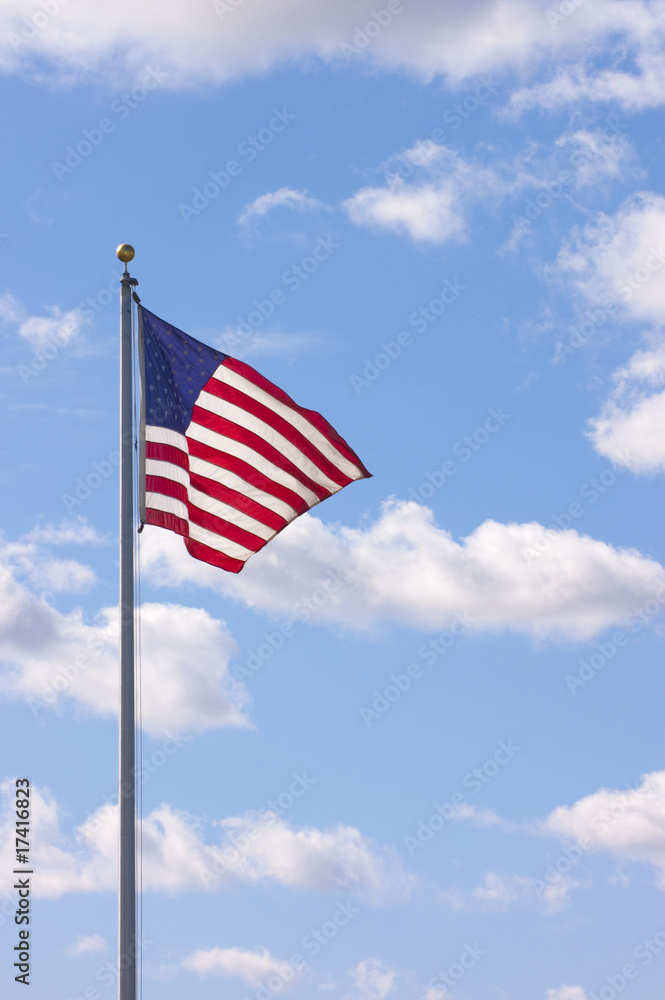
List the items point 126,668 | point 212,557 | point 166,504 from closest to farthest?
1. point 126,668
2. point 166,504
3. point 212,557

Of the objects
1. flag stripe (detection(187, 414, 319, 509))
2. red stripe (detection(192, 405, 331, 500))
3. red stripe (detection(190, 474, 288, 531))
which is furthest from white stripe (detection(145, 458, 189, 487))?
red stripe (detection(192, 405, 331, 500))

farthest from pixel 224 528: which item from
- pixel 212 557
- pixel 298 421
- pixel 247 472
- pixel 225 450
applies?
pixel 298 421

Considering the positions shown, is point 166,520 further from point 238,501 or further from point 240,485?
point 240,485

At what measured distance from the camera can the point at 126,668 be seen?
66.9ft

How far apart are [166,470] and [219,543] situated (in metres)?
1.88

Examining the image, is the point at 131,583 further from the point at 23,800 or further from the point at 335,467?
the point at 23,800

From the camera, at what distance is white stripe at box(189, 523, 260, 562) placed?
75.7ft

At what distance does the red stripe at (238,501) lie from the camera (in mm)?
23531

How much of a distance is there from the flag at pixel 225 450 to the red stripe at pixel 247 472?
18mm

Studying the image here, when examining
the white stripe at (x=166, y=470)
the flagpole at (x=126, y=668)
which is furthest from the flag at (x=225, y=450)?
the flagpole at (x=126, y=668)

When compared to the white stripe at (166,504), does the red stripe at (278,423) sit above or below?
above

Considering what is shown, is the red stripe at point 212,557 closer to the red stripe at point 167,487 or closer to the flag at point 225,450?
the flag at point 225,450

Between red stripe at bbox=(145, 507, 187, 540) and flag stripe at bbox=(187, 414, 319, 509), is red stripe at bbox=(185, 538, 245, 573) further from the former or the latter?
flag stripe at bbox=(187, 414, 319, 509)

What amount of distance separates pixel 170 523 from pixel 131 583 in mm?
1698
